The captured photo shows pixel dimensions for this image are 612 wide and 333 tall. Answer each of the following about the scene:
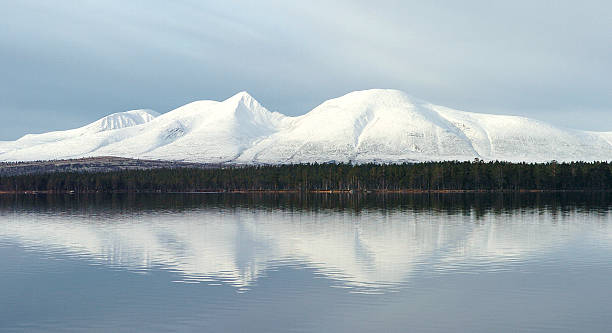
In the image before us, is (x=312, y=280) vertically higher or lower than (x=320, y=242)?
lower

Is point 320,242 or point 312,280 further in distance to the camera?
point 320,242

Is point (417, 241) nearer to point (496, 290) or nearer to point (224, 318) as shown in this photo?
point (496, 290)

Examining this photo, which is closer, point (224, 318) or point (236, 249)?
point (224, 318)

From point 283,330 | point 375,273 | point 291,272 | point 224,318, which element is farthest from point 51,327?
point 375,273

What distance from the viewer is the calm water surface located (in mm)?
32281

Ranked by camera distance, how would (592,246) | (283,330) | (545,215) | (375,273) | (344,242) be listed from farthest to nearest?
1. (545,215)
2. (344,242)
3. (592,246)
4. (375,273)
5. (283,330)

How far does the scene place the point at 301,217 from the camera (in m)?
104

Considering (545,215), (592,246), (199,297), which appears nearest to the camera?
(199,297)

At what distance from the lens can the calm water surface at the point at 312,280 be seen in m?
32.3

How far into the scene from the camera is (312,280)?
42969 mm

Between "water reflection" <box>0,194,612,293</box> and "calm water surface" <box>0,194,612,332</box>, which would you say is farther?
"water reflection" <box>0,194,612,293</box>

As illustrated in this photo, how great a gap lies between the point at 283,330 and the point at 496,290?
15.6 m

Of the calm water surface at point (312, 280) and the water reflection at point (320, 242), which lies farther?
the water reflection at point (320, 242)

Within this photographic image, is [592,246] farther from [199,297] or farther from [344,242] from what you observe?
[199,297]
